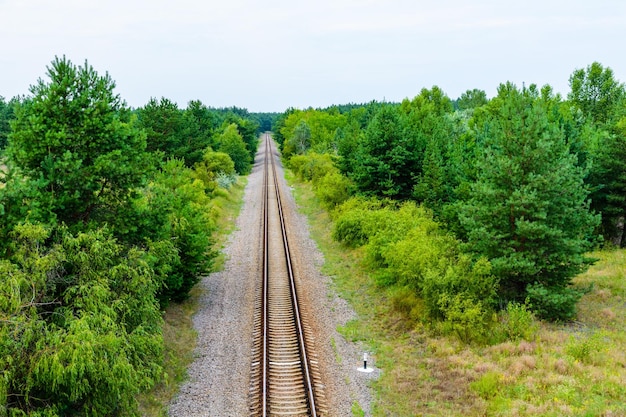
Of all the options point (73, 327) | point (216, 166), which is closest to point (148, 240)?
point (73, 327)

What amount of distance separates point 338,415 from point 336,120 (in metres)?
85.5

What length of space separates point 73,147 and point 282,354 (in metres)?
9.61

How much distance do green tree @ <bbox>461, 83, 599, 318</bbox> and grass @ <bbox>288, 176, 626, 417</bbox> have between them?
2.23 m

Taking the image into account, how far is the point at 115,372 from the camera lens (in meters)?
10.1

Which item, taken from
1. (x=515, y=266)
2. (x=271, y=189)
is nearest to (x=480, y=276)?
(x=515, y=266)

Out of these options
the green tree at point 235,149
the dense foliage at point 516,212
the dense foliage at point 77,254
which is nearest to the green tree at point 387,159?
the dense foliage at point 516,212

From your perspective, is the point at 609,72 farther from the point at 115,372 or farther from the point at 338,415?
the point at 115,372

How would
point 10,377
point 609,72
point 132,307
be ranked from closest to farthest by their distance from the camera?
point 10,377
point 132,307
point 609,72

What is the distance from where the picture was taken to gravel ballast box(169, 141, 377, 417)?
13711 mm

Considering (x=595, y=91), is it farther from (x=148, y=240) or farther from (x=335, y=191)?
(x=148, y=240)

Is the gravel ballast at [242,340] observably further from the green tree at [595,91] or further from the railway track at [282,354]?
the green tree at [595,91]

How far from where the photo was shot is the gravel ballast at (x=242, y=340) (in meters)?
13.7

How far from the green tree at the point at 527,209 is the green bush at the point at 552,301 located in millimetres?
249

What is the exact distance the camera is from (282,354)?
1634 centimetres
